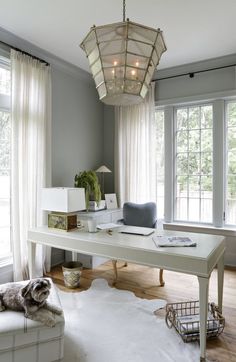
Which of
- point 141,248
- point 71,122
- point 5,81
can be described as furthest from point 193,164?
point 5,81

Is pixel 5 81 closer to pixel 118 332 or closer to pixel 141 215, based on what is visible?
pixel 141 215

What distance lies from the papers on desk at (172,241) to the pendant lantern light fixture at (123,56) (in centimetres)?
113

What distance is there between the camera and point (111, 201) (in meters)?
4.20

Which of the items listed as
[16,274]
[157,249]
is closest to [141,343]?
[157,249]

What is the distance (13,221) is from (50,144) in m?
1.10

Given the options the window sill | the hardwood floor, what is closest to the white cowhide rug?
the hardwood floor

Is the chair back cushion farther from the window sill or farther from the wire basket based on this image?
the wire basket

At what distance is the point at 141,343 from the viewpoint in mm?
1975

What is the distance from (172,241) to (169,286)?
46.2 inches

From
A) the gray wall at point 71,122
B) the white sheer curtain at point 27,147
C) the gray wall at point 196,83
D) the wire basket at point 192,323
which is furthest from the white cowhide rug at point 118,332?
the gray wall at point 196,83

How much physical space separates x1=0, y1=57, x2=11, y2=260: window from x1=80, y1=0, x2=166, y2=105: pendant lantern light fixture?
1.73 metres

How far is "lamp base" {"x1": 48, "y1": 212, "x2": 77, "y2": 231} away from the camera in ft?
8.36

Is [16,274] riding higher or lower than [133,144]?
lower

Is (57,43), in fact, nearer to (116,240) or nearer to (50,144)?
(50,144)
